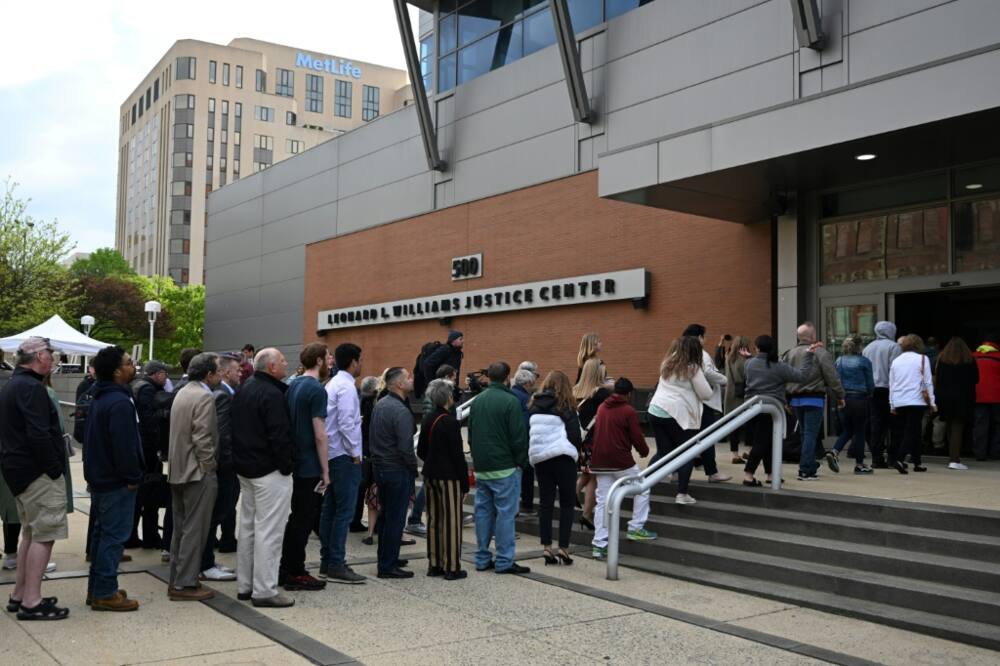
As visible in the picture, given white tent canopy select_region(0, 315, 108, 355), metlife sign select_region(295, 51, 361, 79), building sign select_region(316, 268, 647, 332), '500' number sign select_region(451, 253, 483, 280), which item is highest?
metlife sign select_region(295, 51, 361, 79)

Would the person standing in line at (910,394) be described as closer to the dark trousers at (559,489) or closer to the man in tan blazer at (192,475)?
the dark trousers at (559,489)

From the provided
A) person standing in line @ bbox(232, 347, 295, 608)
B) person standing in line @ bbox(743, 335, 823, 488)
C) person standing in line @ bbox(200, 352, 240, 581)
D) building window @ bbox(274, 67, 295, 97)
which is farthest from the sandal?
building window @ bbox(274, 67, 295, 97)

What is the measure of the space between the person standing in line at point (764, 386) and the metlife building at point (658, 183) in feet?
10.5

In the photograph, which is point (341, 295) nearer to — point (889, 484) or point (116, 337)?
point (889, 484)

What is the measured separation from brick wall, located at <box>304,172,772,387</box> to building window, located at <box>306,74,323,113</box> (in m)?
84.3

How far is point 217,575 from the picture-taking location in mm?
7922

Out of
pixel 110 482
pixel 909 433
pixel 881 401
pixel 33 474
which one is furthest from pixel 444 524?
pixel 909 433

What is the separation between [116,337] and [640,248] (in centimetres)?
5413

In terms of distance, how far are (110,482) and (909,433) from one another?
913 cm

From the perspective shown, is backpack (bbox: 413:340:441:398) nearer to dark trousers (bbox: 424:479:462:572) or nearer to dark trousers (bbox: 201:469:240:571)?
dark trousers (bbox: 424:479:462:572)

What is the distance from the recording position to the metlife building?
12.7 m

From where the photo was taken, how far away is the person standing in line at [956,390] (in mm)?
11617

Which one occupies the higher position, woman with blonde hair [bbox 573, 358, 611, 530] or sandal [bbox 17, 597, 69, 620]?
woman with blonde hair [bbox 573, 358, 611, 530]

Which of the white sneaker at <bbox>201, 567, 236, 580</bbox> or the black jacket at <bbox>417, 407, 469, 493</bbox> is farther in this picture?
the black jacket at <bbox>417, 407, 469, 493</bbox>
